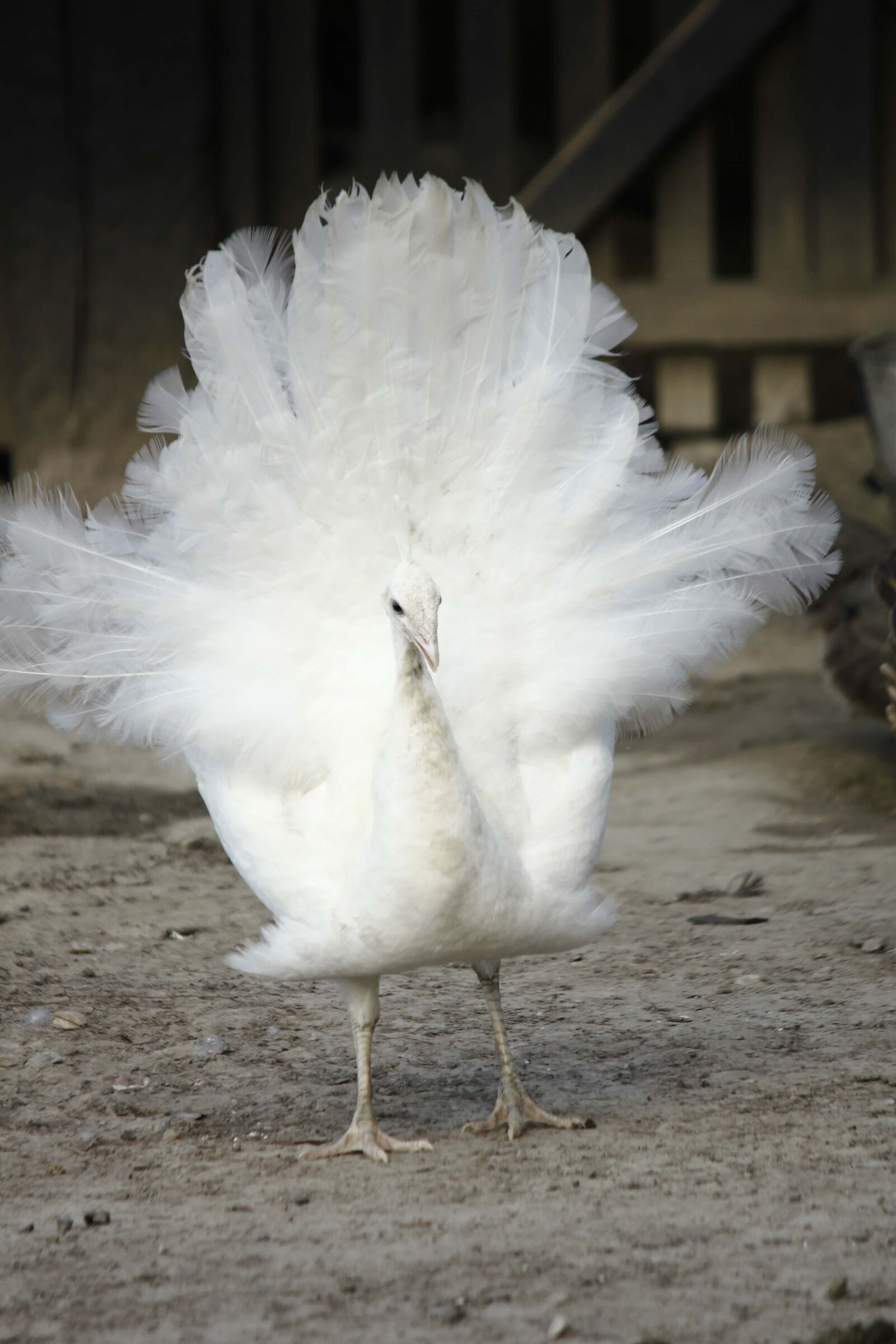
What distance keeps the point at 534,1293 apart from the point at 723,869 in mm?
3156

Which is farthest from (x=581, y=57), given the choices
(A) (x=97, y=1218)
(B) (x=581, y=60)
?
(A) (x=97, y=1218)

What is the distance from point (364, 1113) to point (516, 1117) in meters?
0.37

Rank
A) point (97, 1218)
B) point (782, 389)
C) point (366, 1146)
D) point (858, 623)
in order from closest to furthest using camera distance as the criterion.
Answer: point (97, 1218) → point (366, 1146) → point (858, 623) → point (782, 389)

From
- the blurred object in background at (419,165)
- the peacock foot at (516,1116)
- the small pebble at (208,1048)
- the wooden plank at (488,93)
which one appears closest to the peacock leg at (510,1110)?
the peacock foot at (516,1116)

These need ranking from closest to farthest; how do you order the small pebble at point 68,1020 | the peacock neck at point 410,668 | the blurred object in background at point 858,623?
the peacock neck at point 410,668
the small pebble at point 68,1020
the blurred object in background at point 858,623

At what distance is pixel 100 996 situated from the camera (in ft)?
15.3

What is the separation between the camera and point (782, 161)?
→ 8789 mm

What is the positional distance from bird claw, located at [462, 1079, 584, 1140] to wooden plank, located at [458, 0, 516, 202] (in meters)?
6.01

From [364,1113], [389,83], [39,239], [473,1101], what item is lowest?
[473,1101]

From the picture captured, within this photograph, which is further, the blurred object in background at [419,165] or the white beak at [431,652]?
the blurred object in background at [419,165]

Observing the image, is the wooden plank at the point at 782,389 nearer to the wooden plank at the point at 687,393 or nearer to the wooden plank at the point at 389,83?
the wooden plank at the point at 687,393

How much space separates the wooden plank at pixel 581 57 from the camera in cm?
860

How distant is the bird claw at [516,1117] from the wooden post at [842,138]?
621cm

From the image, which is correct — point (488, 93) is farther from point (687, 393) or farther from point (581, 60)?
point (687, 393)
